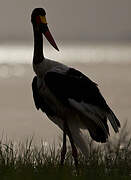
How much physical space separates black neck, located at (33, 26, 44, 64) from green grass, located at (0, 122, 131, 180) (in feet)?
3.07

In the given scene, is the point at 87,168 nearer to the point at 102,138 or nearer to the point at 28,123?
the point at 102,138

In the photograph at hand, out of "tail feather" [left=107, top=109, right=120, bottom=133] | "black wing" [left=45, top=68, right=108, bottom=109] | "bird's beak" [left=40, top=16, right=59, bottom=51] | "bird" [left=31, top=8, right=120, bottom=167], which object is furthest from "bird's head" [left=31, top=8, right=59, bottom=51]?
"tail feather" [left=107, top=109, right=120, bottom=133]

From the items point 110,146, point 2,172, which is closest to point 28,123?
point 110,146

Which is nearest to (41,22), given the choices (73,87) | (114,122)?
(73,87)

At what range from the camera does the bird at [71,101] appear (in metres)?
10.4

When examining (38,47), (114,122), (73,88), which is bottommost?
(114,122)

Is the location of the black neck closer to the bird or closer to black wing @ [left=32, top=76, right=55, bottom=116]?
the bird

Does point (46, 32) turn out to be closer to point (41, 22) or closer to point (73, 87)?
point (41, 22)

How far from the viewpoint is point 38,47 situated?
10914 millimetres

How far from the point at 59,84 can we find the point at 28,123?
1480 cm

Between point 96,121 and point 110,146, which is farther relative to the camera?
point 110,146

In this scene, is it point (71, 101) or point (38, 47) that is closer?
point (71, 101)

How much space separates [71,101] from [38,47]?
→ 820 mm

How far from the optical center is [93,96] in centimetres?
1053
